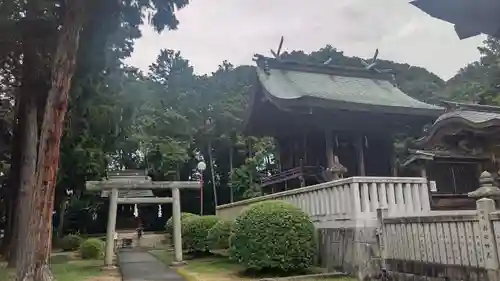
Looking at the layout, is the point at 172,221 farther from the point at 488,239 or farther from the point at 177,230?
the point at 488,239

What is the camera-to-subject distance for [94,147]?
18016mm

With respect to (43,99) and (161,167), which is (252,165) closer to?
(161,167)

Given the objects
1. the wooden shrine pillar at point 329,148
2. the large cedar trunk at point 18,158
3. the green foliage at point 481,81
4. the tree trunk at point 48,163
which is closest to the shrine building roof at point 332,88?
the wooden shrine pillar at point 329,148

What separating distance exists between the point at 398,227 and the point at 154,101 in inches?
1353

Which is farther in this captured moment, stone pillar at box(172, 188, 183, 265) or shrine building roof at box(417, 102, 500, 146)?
stone pillar at box(172, 188, 183, 265)

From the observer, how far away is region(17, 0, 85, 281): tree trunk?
295 inches

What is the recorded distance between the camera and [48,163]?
7.76m

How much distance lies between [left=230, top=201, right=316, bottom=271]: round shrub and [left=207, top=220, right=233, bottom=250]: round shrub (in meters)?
4.09

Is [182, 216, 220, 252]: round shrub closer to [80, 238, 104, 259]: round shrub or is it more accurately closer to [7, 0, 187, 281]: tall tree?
[80, 238, 104, 259]: round shrub

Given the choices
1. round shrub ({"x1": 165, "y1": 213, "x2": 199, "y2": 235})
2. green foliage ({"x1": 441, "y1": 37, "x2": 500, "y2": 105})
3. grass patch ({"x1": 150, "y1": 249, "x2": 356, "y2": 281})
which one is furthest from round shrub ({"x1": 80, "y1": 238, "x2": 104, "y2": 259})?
green foliage ({"x1": 441, "y1": 37, "x2": 500, "y2": 105})

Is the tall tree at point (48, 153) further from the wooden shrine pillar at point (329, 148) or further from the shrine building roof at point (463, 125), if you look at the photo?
the shrine building roof at point (463, 125)

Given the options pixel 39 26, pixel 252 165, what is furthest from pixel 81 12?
pixel 252 165

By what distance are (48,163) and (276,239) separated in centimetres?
468

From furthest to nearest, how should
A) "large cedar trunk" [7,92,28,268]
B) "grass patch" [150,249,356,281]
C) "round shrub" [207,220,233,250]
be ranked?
1. "round shrub" [207,220,233,250]
2. "large cedar trunk" [7,92,28,268]
3. "grass patch" [150,249,356,281]
